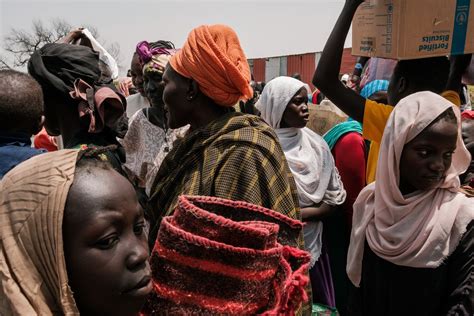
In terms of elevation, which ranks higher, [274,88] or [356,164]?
[274,88]

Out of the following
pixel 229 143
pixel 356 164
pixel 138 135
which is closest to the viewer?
pixel 229 143

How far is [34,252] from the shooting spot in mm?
870

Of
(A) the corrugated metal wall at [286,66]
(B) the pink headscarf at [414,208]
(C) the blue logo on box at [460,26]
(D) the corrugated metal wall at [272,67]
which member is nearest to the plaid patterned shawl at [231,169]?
(B) the pink headscarf at [414,208]

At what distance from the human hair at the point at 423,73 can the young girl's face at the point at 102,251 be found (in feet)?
6.53

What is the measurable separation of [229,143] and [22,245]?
1.03m

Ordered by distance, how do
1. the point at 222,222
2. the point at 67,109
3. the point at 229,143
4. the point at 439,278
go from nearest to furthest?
the point at 222,222
the point at 229,143
the point at 439,278
the point at 67,109

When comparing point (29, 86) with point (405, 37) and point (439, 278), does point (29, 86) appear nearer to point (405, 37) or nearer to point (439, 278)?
point (405, 37)

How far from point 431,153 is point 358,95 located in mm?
614

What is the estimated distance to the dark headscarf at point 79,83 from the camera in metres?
2.08

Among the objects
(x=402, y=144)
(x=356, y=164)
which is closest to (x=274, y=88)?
(x=356, y=164)

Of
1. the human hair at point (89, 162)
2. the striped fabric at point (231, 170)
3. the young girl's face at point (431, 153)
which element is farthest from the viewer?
the young girl's face at point (431, 153)

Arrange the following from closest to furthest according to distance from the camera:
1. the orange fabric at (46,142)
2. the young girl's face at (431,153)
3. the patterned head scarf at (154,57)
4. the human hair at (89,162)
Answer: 1. the human hair at (89,162)
2. the young girl's face at (431,153)
3. the patterned head scarf at (154,57)
4. the orange fabric at (46,142)

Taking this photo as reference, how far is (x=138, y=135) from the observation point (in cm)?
367

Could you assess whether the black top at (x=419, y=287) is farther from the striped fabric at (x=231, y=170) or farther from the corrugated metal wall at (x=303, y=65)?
the corrugated metal wall at (x=303, y=65)
